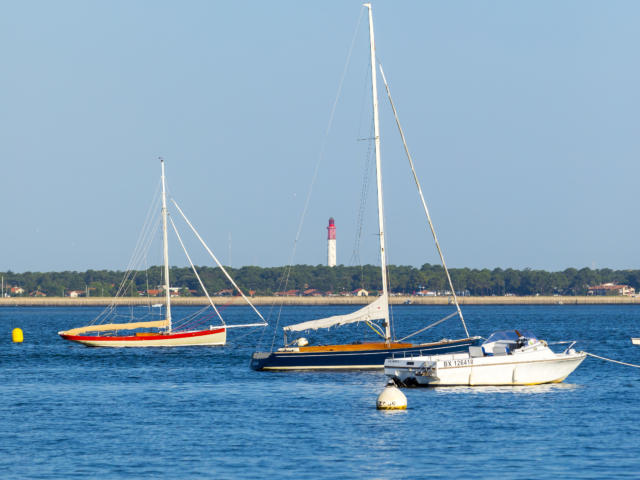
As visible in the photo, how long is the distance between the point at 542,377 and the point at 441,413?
1087cm

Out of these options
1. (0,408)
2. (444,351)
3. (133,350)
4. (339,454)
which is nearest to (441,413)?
(339,454)

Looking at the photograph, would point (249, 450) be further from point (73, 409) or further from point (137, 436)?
point (73, 409)

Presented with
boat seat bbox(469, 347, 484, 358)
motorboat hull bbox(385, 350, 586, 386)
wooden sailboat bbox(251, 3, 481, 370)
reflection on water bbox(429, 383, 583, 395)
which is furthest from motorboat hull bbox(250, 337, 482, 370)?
reflection on water bbox(429, 383, 583, 395)

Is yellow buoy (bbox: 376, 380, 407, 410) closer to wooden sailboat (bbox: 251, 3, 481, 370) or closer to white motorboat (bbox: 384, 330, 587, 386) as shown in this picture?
white motorboat (bbox: 384, 330, 587, 386)

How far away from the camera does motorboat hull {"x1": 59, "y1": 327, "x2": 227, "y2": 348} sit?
89.2 metres

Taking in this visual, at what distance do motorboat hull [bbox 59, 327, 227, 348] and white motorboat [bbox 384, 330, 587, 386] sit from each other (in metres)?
40.3

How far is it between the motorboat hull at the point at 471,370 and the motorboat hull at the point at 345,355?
466cm

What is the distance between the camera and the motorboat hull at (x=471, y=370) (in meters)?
50.7

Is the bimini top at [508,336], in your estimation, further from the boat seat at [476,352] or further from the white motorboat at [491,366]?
the boat seat at [476,352]

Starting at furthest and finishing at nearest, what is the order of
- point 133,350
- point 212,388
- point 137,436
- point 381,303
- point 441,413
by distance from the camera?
point 133,350, point 381,303, point 212,388, point 441,413, point 137,436

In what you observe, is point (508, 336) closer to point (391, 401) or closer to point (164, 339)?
point (391, 401)

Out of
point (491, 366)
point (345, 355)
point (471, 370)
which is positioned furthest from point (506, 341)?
point (345, 355)

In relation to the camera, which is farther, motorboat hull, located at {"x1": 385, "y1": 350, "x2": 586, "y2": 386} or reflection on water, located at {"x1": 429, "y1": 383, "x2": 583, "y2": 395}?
motorboat hull, located at {"x1": 385, "y1": 350, "x2": 586, "y2": 386}

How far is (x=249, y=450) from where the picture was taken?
34875mm
